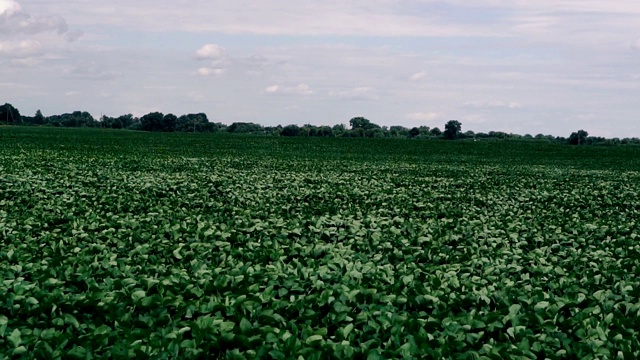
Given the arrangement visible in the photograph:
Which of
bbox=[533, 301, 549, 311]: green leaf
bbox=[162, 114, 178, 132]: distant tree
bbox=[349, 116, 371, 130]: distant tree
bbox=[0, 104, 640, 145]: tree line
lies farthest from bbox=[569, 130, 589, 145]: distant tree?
bbox=[533, 301, 549, 311]: green leaf

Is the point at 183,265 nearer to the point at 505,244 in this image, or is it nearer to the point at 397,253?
the point at 397,253

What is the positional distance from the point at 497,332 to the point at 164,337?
3.11 m

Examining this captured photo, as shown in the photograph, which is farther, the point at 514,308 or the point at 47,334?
the point at 514,308

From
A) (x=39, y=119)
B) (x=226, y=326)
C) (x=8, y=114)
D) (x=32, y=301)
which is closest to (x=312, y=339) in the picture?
(x=226, y=326)

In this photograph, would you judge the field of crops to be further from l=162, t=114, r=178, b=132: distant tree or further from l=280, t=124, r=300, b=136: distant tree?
l=162, t=114, r=178, b=132: distant tree

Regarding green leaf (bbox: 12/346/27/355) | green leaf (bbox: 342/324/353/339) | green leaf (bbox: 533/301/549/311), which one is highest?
green leaf (bbox: 533/301/549/311)

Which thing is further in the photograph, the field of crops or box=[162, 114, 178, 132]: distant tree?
box=[162, 114, 178, 132]: distant tree

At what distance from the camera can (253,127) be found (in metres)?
141

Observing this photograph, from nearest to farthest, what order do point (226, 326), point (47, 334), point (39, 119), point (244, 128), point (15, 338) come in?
point (15, 338) < point (47, 334) < point (226, 326) < point (244, 128) < point (39, 119)

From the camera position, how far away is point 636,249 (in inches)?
447

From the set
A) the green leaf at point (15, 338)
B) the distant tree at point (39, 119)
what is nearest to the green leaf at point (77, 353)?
→ the green leaf at point (15, 338)

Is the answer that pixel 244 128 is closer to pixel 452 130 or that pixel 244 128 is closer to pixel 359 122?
pixel 359 122

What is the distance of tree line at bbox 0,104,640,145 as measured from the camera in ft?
404

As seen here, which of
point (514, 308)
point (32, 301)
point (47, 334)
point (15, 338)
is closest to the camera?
point (15, 338)
